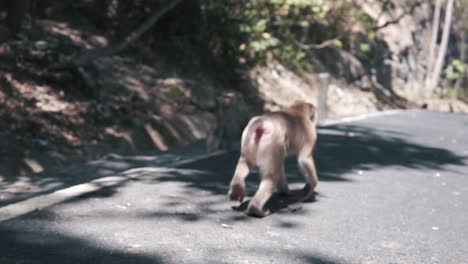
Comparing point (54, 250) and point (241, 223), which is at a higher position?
point (54, 250)

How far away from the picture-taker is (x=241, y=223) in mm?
5207

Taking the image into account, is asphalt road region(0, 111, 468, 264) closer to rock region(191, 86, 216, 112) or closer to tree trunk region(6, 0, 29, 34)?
tree trunk region(6, 0, 29, 34)

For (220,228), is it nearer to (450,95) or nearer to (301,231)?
(301,231)

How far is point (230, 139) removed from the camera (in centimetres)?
932

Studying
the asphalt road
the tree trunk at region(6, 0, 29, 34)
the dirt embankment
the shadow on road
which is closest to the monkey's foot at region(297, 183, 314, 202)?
the asphalt road

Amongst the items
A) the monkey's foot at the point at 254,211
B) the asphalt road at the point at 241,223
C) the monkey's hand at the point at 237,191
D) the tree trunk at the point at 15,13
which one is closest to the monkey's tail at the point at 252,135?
the monkey's hand at the point at 237,191

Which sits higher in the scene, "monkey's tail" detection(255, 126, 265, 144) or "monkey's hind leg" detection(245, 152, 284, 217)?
"monkey's tail" detection(255, 126, 265, 144)

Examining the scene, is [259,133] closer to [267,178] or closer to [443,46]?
[267,178]

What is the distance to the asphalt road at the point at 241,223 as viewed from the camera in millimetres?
4285

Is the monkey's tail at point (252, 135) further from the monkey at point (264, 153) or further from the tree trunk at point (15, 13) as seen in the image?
the tree trunk at point (15, 13)

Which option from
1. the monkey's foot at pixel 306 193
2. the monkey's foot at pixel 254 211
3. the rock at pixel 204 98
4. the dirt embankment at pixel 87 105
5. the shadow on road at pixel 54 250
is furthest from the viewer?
the rock at pixel 204 98

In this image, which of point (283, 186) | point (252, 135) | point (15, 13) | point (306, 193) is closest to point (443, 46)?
point (15, 13)

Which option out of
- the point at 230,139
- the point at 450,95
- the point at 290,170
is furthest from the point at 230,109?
the point at 450,95

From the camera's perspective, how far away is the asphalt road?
4.29m
